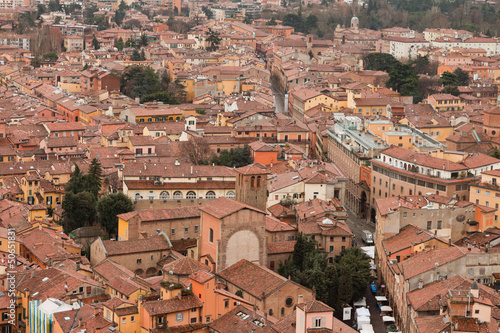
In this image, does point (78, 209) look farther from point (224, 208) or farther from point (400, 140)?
point (400, 140)

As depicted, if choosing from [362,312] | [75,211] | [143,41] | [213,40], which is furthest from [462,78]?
[362,312]

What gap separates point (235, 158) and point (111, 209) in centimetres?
1140

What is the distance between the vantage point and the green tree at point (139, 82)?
264 feet

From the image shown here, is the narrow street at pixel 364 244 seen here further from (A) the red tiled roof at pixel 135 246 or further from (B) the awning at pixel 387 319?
(A) the red tiled roof at pixel 135 246

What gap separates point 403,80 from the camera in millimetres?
82875

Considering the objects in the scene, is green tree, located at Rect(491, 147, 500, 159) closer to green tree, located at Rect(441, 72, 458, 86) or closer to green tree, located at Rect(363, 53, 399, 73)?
green tree, located at Rect(441, 72, 458, 86)

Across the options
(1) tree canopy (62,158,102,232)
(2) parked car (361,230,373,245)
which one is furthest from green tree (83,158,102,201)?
(2) parked car (361,230,373,245)

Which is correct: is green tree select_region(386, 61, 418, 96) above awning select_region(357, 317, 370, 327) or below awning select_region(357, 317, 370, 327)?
above

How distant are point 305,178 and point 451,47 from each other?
208 feet

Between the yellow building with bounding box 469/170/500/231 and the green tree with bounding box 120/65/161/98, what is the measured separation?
38.7 m

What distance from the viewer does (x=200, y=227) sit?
40438 millimetres

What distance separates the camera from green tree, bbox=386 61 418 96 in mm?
82688

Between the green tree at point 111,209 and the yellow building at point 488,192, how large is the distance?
16413mm

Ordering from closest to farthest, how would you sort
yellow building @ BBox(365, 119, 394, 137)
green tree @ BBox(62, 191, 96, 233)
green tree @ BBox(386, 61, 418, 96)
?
1. green tree @ BBox(62, 191, 96, 233)
2. yellow building @ BBox(365, 119, 394, 137)
3. green tree @ BBox(386, 61, 418, 96)
